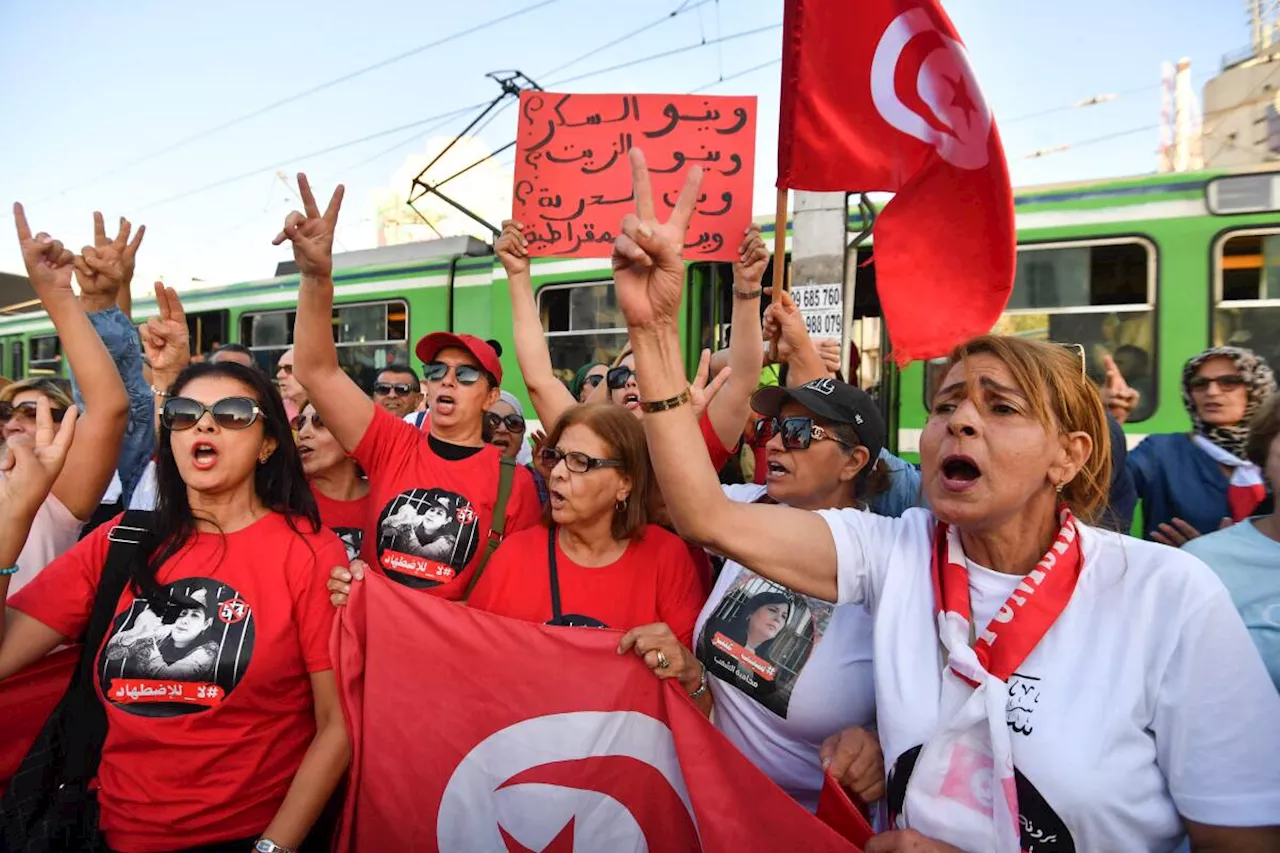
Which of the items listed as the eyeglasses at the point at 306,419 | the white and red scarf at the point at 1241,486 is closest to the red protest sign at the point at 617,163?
the eyeglasses at the point at 306,419

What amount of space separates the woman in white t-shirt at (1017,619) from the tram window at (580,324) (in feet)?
17.5

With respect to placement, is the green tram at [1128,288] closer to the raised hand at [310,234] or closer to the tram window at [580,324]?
the tram window at [580,324]

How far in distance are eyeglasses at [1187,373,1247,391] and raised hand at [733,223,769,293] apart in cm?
217

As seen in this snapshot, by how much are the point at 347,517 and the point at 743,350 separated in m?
1.75

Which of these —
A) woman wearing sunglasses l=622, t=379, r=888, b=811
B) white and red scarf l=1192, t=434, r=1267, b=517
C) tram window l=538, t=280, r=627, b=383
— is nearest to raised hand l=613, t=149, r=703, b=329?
woman wearing sunglasses l=622, t=379, r=888, b=811

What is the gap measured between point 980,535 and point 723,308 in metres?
5.21

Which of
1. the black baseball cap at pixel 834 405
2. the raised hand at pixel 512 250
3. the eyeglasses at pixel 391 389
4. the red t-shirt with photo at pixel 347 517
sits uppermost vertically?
the raised hand at pixel 512 250

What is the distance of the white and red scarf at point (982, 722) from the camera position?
1.39 m

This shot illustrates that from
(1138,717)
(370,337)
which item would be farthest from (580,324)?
(1138,717)

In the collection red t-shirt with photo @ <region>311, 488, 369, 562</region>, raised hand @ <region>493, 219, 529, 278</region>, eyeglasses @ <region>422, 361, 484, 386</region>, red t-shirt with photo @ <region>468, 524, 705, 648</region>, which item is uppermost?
raised hand @ <region>493, 219, 529, 278</region>

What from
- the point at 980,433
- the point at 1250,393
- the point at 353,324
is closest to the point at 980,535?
the point at 980,433

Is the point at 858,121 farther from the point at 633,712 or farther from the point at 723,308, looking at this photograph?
the point at 723,308

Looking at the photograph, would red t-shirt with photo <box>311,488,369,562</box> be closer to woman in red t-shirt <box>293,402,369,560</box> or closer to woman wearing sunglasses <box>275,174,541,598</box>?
woman in red t-shirt <box>293,402,369,560</box>

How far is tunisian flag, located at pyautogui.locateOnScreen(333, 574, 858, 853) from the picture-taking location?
2043 millimetres
